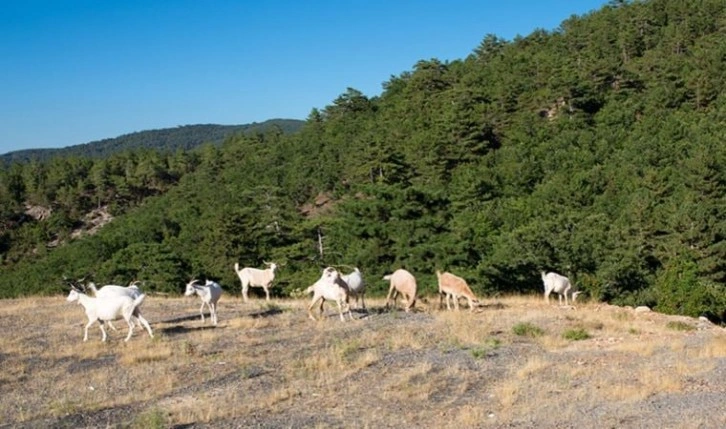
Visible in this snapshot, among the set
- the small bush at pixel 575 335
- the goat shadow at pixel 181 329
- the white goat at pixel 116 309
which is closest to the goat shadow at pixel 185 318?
the goat shadow at pixel 181 329

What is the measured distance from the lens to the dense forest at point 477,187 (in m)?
38.7

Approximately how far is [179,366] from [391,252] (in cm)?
2407

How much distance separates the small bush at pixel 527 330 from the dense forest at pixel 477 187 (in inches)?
563

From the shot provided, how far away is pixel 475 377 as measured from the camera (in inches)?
512

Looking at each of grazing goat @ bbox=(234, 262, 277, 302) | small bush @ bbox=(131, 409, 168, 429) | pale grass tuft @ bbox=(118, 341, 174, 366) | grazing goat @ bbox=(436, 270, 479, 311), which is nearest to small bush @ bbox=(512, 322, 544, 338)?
grazing goat @ bbox=(436, 270, 479, 311)

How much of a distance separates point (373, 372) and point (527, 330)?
19.1 feet

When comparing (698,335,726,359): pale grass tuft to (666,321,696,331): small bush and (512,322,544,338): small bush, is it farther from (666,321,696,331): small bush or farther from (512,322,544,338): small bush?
(512,322,544,338): small bush

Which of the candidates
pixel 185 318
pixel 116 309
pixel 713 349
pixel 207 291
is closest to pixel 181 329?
pixel 207 291

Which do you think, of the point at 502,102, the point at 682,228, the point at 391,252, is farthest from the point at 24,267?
the point at 682,228

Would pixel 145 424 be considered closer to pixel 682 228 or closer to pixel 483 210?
pixel 682 228

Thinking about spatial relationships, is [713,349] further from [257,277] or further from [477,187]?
[477,187]

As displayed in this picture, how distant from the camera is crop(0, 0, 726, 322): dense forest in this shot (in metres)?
38.7

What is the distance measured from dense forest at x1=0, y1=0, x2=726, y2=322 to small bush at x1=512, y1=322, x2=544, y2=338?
14308 millimetres

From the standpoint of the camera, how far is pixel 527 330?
17516 mm
